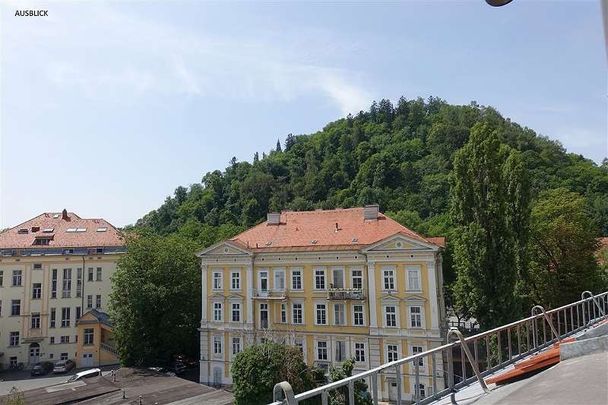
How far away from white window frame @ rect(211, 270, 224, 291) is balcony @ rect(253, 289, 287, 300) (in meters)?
2.87

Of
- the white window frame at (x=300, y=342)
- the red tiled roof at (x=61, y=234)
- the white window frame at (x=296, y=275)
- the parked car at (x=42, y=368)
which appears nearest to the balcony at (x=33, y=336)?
the parked car at (x=42, y=368)

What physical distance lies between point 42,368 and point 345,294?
26598mm

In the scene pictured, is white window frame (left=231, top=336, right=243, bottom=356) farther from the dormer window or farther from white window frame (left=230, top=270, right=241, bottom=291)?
the dormer window

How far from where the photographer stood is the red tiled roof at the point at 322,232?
31.2m

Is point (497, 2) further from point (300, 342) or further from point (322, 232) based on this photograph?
point (300, 342)

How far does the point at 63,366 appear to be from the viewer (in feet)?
127

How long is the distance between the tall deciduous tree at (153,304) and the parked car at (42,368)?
7.55 metres

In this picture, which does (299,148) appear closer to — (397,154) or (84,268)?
(397,154)

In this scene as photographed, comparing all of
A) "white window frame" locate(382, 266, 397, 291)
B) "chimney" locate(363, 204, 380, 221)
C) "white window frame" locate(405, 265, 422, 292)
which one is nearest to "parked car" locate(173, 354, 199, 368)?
"white window frame" locate(382, 266, 397, 291)

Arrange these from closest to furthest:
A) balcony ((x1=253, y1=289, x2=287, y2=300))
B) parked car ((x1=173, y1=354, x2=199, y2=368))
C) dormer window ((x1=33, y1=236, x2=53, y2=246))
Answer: balcony ((x1=253, y1=289, x2=287, y2=300)) → parked car ((x1=173, y1=354, x2=199, y2=368)) → dormer window ((x1=33, y1=236, x2=53, y2=246))

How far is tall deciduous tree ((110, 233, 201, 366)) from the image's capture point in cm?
3572

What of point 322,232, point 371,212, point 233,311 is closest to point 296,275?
point 322,232

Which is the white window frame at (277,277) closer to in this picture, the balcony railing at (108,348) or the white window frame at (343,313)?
the white window frame at (343,313)

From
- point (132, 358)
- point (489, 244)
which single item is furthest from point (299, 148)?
point (489, 244)
